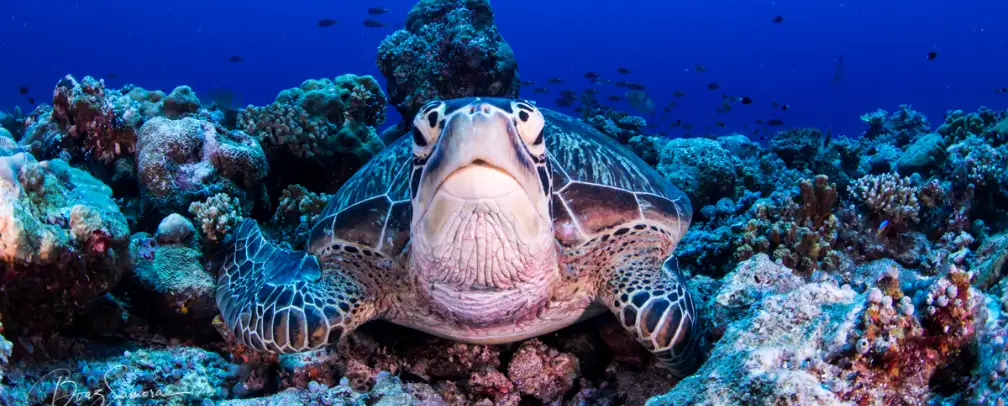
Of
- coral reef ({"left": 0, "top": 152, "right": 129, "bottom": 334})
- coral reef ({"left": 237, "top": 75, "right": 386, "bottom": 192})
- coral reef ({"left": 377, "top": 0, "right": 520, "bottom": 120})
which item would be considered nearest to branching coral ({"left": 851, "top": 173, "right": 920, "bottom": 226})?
coral reef ({"left": 237, "top": 75, "right": 386, "bottom": 192})

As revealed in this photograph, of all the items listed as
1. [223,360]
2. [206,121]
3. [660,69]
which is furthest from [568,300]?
[660,69]

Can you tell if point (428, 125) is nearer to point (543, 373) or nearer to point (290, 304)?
point (290, 304)

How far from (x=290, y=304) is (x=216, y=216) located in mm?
1278

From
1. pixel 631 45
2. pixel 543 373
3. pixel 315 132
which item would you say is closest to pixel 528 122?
pixel 543 373

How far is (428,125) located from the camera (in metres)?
1.80

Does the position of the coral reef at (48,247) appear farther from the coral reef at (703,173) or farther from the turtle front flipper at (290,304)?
the coral reef at (703,173)

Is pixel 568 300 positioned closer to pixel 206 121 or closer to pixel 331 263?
pixel 331 263

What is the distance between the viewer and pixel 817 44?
107m

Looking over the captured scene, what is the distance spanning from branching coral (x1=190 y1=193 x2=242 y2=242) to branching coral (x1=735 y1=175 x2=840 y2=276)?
3460mm

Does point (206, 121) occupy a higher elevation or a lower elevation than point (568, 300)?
higher

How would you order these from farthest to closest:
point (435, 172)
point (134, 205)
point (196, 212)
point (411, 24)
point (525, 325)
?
point (411, 24) < point (134, 205) < point (196, 212) < point (525, 325) < point (435, 172)

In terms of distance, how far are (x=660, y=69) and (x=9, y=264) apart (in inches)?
4468

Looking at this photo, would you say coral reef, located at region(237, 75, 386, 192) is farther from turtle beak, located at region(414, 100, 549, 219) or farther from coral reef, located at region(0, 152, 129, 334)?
turtle beak, located at region(414, 100, 549, 219)

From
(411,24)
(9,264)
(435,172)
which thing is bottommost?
(9,264)
